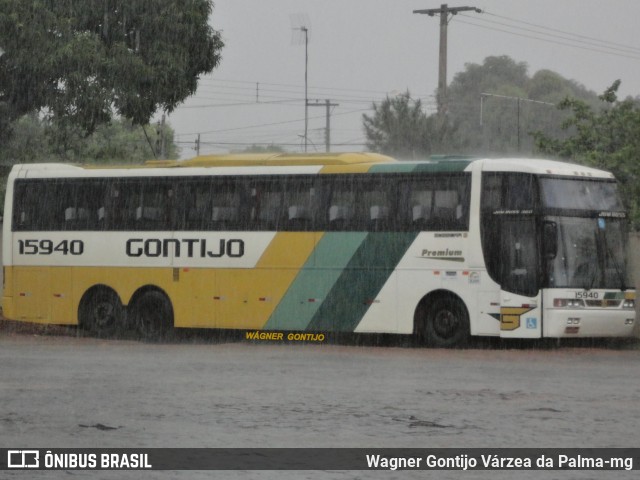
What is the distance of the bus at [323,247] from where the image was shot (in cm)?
2353

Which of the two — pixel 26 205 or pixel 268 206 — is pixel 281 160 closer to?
pixel 268 206

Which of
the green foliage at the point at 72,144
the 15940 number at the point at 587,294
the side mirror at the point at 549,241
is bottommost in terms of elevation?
the 15940 number at the point at 587,294

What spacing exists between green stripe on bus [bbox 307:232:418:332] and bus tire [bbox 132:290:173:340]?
333cm

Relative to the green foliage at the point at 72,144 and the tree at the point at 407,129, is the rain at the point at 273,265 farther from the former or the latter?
the tree at the point at 407,129

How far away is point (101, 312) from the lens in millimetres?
27562

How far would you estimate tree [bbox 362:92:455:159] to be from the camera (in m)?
60.2

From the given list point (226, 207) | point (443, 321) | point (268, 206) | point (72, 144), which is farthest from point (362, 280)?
point (72, 144)

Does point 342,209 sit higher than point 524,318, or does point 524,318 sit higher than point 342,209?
point 342,209

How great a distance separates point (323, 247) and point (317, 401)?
410 inches

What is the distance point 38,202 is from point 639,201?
14.4 m

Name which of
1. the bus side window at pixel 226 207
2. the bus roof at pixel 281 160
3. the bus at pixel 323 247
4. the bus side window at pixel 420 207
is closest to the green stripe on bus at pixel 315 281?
the bus at pixel 323 247

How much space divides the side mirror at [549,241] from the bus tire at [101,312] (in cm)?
860

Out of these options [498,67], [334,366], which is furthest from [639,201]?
[498,67]

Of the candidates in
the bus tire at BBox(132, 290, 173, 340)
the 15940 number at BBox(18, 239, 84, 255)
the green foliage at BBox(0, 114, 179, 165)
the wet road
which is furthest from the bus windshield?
the green foliage at BBox(0, 114, 179, 165)
